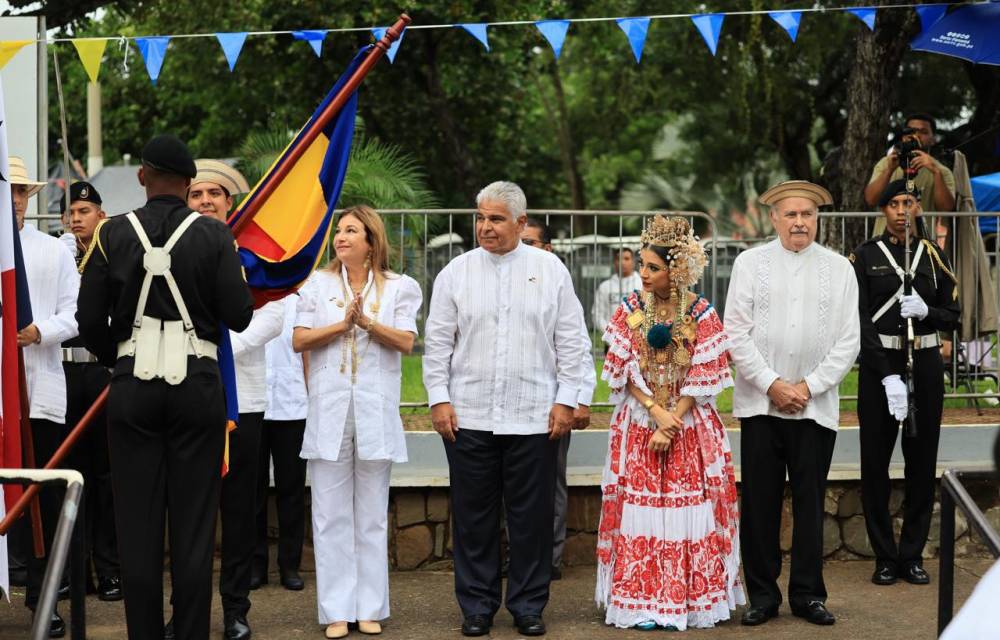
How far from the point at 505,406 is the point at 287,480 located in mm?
1781

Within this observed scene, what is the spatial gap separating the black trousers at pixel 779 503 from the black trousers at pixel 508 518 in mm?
1067

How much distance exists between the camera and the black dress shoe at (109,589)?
766 centimetres

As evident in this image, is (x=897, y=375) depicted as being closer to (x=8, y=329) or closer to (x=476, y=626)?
(x=476, y=626)

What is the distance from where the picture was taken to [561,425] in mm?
7008

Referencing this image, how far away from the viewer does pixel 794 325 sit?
729cm

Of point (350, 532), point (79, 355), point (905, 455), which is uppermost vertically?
point (79, 355)

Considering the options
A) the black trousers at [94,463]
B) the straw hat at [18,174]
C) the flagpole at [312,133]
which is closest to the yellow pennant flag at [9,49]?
the straw hat at [18,174]

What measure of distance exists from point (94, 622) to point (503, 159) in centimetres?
2454

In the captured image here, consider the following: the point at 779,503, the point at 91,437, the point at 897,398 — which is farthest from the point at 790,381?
the point at 91,437

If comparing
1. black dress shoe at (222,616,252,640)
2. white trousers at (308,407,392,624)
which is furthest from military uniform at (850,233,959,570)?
black dress shoe at (222,616,252,640)

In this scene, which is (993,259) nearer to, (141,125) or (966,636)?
(966,636)

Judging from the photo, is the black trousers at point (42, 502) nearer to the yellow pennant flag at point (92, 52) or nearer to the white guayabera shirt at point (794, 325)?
the yellow pennant flag at point (92, 52)

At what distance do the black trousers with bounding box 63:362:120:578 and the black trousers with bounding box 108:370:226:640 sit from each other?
1.92m

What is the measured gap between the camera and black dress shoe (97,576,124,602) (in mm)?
7664
